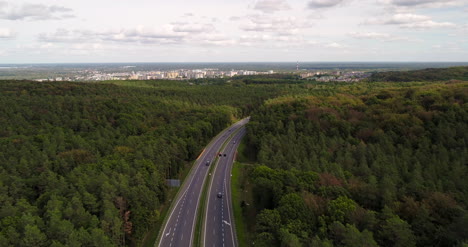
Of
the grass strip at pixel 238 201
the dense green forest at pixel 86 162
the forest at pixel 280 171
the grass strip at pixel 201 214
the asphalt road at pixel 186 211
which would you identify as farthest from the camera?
the grass strip at pixel 238 201

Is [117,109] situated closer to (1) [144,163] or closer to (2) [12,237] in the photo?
(1) [144,163]

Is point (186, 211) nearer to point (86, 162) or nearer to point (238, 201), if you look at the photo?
point (238, 201)

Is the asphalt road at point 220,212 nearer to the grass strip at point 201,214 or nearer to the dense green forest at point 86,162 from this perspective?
the grass strip at point 201,214

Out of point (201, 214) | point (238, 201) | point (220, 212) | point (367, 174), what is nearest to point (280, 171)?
point (238, 201)

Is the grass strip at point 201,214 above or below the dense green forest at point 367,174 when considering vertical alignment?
below

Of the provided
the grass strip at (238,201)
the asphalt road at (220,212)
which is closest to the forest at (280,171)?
the grass strip at (238,201)

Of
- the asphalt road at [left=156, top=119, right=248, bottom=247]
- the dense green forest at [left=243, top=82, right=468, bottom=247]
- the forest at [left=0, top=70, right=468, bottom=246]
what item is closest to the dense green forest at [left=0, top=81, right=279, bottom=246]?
the forest at [left=0, top=70, right=468, bottom=246]
